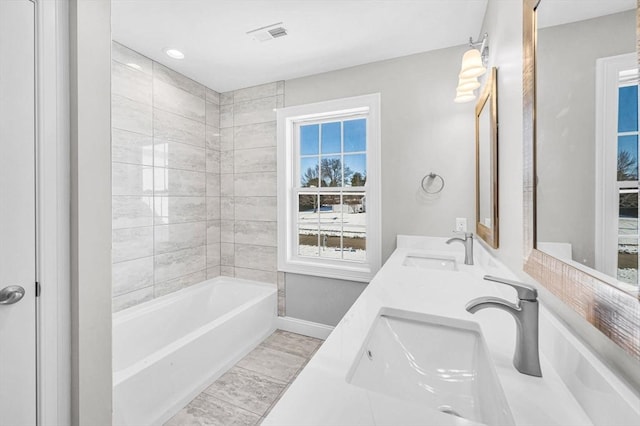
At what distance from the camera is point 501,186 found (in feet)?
4.55

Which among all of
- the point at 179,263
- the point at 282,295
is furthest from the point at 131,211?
the point at 282,295

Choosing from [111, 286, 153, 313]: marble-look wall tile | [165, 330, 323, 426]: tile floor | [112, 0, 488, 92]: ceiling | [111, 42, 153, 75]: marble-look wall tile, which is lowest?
[165, 330, 323, 426]: tile floor

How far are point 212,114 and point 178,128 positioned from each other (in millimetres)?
534

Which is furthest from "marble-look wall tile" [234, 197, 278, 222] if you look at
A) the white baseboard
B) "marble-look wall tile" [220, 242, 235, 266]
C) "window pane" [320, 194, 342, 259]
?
the white baseboard

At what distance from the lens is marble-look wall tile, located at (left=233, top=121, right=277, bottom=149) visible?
2.94m

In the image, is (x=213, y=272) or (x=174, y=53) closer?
(x=174, y=53)

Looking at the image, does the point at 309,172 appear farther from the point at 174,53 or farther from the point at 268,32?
the point at 174,53

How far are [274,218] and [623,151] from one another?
268cm

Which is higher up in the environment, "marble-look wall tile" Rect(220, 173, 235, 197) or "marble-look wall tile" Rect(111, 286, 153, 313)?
"marble-look wall tile" Rect(220, 173, 235, 197)

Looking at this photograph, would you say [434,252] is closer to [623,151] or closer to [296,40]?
[623,151]

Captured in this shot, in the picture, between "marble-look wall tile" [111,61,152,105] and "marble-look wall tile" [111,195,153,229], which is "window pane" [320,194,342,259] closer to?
"marble-look wall tile" [111,195,153,229]

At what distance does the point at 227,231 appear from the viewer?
321 centimetres

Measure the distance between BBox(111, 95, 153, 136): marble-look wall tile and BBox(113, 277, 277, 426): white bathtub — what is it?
1.50 meters

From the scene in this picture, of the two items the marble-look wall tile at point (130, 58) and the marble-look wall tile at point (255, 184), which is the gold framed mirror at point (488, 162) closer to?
the marble-look wall tile at point (255, 184)
